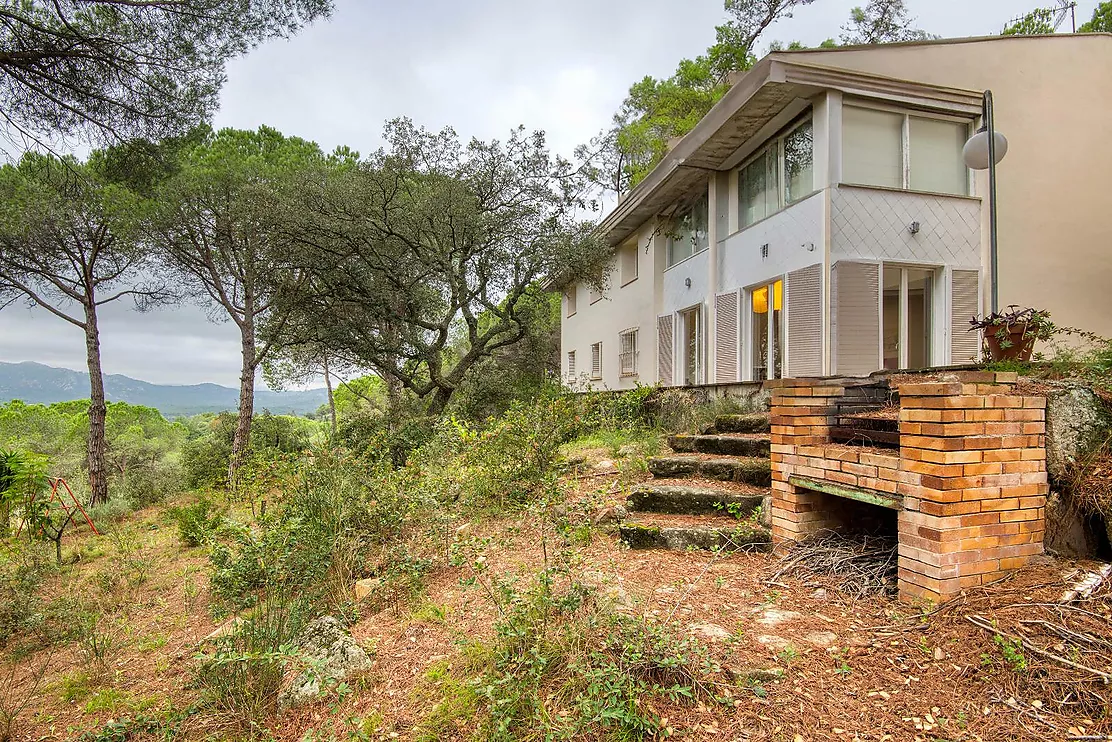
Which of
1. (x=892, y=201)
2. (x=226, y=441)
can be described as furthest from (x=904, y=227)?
(x=226, y=441)

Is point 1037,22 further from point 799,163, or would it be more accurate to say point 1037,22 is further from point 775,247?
point 775,247

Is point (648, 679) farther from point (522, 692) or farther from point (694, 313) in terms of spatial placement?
point (694, 313)

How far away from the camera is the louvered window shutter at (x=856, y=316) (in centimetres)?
645

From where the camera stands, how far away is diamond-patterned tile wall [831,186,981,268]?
21.2 ft

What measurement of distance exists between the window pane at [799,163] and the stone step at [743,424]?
340 cm

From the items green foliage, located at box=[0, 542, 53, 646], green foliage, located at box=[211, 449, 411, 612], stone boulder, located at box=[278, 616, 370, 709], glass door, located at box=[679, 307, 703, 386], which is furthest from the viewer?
glass door, located at box=[679, 307, 703, 386]

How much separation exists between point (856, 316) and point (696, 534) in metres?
4.41

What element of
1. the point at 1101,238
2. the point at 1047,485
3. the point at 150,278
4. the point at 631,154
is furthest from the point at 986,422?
the point at 631,154

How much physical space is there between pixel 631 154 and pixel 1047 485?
16.3 meters

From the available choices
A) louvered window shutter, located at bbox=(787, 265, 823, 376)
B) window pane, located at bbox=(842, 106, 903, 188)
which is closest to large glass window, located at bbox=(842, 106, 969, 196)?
window pane, located at bbox=(842, 106, 903, 188)

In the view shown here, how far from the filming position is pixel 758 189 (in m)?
7.90

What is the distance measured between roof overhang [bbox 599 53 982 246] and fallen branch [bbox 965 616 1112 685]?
6.12m

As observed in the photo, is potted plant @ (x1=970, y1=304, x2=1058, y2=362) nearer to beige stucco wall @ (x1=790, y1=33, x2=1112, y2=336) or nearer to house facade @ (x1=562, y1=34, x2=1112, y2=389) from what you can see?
house facade @ (x1=562, y1=34, x2=1112, y2=389)

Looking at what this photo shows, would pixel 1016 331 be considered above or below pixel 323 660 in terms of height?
above
